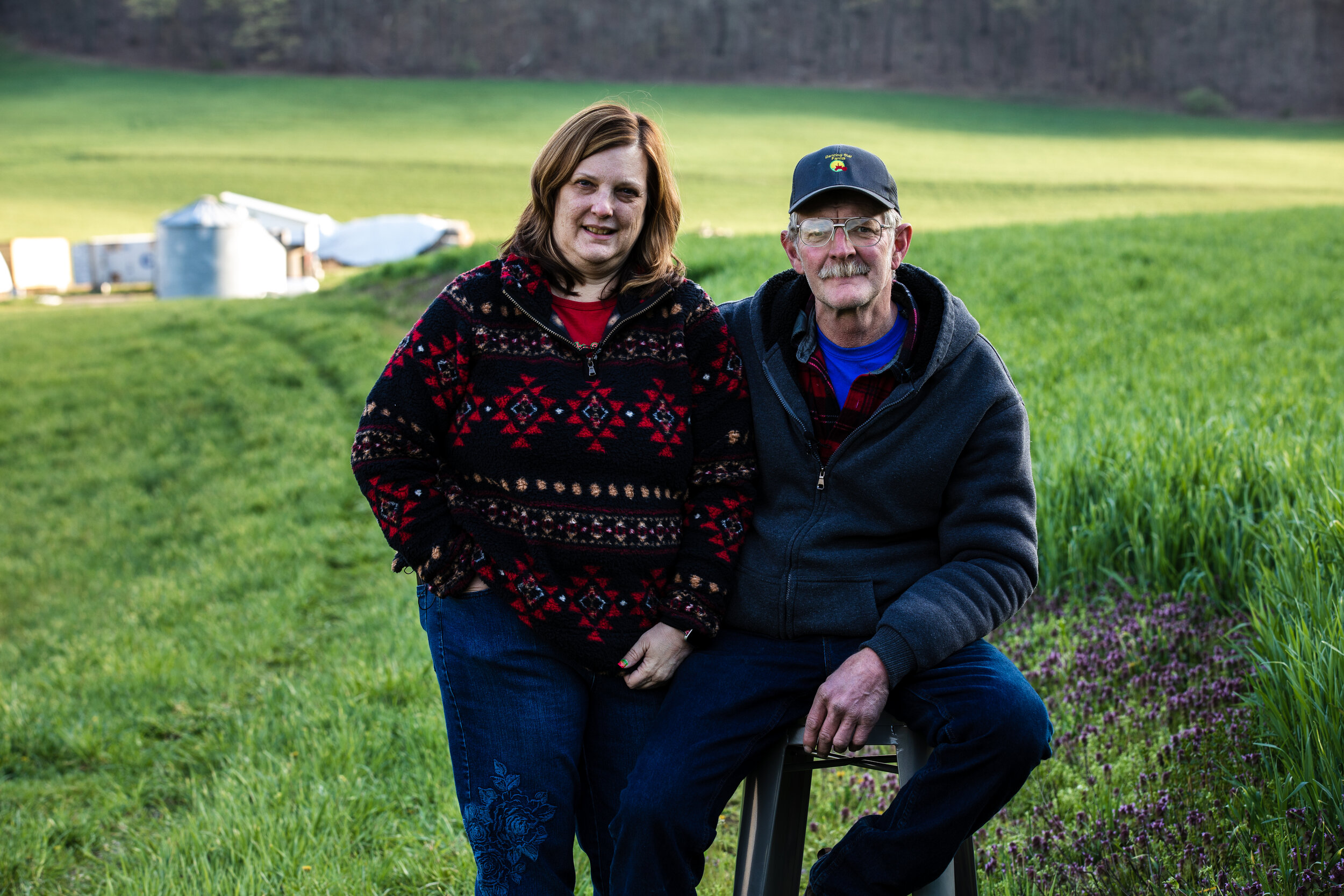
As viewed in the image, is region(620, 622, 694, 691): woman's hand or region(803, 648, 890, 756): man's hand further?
region(620, 622, 694, 691): woman's hand

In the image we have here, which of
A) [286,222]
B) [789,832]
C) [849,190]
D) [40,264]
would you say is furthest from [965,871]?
[286,222]

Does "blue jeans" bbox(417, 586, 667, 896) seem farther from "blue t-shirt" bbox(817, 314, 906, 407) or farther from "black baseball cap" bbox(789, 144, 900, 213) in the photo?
"black baseball cap" bbox(789, 144, 900, 213)

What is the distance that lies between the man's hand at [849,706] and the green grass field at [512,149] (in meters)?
21.3

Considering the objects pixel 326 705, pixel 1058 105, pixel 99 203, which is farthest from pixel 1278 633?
pixel 1058 105

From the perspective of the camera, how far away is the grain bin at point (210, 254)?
1002 inches

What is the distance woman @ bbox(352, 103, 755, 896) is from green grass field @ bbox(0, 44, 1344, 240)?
828 inches

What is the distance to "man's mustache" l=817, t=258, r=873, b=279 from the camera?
239 cm

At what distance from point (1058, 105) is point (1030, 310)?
57908 mm

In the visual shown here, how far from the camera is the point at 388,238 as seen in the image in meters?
29.3

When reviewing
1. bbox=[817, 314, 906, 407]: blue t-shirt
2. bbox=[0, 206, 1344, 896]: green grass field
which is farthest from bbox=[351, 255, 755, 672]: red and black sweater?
bbox=[0, 206, 1344, 896]: green grass field

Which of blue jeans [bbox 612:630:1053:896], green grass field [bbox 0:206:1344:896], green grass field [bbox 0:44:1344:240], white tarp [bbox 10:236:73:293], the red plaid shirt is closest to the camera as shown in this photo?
blue jeans [bbox 612:630:1053:896]

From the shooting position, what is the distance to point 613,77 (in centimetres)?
6988

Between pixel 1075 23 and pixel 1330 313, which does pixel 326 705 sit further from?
pixel 1075 23

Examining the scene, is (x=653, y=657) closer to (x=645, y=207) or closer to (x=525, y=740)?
(x=525, y=740)
